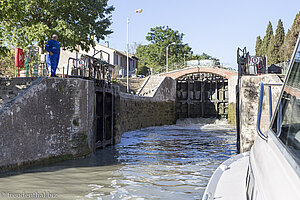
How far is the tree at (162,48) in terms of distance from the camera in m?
58.1

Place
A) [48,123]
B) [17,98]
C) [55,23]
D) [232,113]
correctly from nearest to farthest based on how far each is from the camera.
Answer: [17,98], [48,123], [55,23], [232,113]

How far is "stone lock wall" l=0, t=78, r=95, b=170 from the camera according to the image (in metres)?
7.65

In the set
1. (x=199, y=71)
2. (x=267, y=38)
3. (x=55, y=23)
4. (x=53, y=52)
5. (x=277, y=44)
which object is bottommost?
(x=53, y=52)

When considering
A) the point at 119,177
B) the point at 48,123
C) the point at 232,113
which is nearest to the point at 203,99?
the point at 232,113

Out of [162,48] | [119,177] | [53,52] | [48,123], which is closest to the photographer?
[119,177]

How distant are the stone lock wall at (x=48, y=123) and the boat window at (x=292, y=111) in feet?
22.1

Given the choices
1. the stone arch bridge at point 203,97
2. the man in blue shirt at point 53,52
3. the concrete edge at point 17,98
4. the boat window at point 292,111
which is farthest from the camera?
the stone arch bridge at point 203,97

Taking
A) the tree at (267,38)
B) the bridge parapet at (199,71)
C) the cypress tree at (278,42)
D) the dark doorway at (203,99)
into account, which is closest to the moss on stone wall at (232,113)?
the dark doorway at (203,99)

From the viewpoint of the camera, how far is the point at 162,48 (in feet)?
191

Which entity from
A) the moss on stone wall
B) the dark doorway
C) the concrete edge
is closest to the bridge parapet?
the dark doorway

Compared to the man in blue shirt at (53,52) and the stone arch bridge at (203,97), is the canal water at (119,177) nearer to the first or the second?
the man in blue shirt at (53,52)

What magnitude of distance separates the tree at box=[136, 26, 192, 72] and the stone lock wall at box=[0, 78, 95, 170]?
1897 inches

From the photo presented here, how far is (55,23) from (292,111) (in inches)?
743

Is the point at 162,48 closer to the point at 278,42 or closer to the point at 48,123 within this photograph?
the point at 278,42
